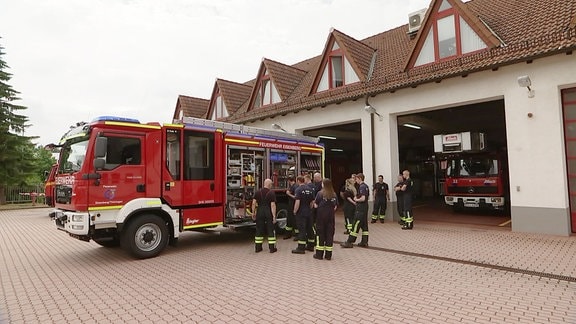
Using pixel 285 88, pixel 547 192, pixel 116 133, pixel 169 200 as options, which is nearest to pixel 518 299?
pixel 547 192

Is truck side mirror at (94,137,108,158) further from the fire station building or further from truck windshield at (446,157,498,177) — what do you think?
truck windshield at (446,157,498,177)

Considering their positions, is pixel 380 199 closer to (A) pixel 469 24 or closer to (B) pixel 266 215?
(B) pixel 266 215

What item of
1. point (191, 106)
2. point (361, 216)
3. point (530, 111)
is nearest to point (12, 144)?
point (191, 106)

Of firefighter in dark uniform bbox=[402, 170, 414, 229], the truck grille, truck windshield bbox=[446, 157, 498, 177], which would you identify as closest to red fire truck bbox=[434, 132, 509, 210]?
truck windshield bbox=[446, 157, 498, 177]

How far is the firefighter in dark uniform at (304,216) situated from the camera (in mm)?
7699

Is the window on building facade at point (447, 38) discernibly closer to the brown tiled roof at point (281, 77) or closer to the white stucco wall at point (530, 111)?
the white stucco wall at point (530, 111)

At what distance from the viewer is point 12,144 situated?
24.9 m

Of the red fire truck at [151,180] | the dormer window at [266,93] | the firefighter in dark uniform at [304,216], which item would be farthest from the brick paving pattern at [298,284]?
the dormer window at [266,93]

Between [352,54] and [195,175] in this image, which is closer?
[195,175]

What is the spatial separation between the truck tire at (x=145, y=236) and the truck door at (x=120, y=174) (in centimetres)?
53

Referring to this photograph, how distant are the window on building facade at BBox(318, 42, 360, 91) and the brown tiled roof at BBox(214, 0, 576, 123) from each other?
0.44m

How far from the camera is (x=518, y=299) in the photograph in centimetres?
451

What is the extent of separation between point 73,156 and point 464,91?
10625 mm

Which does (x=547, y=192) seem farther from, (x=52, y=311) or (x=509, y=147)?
(x=52, y=311)
